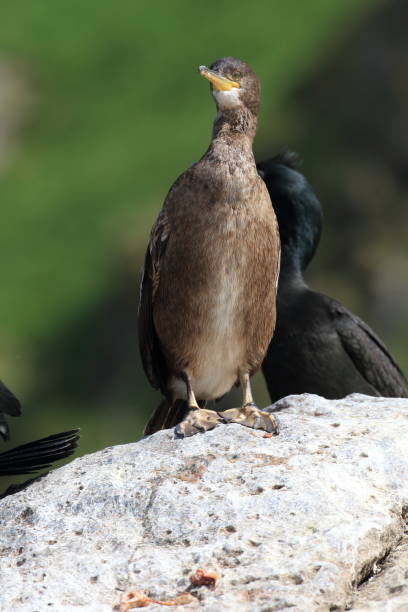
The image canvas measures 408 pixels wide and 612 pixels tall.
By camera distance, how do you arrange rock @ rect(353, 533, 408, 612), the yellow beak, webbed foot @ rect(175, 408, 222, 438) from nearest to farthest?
1. rock @ rect(353, 533, 408, 612)
2. webbed foot @ rect(175, 408, 222, 438)
3. the yellow beak

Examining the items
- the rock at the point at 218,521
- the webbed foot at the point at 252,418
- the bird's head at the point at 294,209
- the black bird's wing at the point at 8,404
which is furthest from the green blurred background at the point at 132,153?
the rock at the point at 218,521

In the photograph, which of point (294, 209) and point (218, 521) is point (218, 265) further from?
point (294, 209)

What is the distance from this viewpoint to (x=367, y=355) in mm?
6781

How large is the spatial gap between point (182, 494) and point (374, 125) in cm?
1082

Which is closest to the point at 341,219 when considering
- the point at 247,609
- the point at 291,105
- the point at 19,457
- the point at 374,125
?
the point at 374,125

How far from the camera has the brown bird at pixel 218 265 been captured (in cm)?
511

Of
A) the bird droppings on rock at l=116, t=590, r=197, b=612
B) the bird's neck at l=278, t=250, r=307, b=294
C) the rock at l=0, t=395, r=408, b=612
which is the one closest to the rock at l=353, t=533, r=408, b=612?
the rock at l=0, t=395, r=408, b=612

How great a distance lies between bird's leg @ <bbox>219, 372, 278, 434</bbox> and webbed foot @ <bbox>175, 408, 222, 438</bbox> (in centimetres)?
7

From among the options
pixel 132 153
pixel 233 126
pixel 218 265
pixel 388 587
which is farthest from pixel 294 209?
pixel 132 153

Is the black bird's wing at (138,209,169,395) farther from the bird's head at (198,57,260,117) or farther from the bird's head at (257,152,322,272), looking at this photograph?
the bird's head at (257,152,322,272)

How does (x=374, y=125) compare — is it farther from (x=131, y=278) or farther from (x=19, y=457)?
(x=19, y=457)

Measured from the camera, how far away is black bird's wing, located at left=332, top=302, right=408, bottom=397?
6.77m

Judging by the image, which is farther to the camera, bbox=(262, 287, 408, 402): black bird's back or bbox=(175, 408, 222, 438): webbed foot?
bbox=(262, 287, 408, 402): black bird's back

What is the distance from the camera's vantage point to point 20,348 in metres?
13.2
